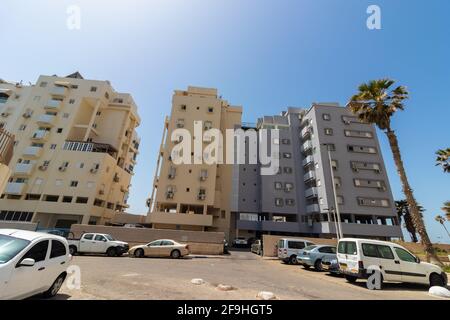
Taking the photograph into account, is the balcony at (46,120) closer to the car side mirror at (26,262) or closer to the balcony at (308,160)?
the car side mirror at (26,262)

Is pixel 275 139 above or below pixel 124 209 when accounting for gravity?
above

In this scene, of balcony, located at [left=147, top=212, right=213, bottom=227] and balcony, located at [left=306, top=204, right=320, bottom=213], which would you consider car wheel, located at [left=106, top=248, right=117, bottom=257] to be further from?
balcony, located at [left=306, top=204, right=320, bottom=213]

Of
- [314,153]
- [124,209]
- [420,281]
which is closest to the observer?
[420,281]

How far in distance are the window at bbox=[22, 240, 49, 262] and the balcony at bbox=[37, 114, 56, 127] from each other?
44.2 metres

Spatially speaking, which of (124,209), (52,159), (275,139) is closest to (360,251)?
(275,139)

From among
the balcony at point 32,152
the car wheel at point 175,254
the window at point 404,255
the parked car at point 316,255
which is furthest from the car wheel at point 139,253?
the balcony at point 32,152

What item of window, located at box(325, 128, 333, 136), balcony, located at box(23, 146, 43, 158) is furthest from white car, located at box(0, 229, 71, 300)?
window, located at box(325, 128, 333, 136)

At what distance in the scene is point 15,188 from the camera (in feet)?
108

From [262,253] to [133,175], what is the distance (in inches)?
1525

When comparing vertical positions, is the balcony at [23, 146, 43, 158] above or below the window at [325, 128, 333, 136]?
below

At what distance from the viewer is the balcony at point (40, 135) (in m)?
37.2

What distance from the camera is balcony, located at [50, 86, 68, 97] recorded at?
136 feet
